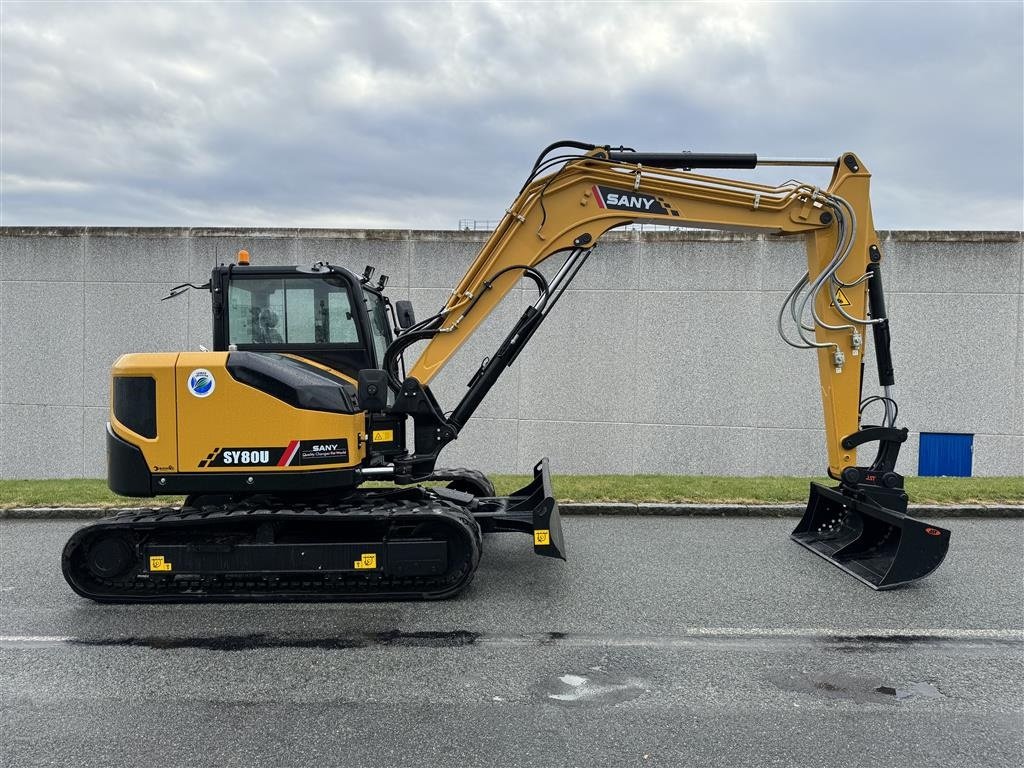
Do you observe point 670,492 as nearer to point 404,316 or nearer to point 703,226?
point 703,226

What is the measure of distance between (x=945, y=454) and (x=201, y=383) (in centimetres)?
1132

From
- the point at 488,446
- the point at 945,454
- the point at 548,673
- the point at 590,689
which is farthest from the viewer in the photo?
the point at 488,446

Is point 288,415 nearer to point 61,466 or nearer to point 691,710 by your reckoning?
point 691,710

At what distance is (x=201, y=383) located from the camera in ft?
18.0

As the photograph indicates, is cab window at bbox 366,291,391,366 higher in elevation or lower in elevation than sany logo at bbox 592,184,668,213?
lower

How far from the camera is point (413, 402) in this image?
20.4 feet

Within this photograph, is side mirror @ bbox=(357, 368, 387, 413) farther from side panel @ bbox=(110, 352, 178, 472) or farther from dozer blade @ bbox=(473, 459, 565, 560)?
side panel @ bbox=(110, 352, 178, 472)

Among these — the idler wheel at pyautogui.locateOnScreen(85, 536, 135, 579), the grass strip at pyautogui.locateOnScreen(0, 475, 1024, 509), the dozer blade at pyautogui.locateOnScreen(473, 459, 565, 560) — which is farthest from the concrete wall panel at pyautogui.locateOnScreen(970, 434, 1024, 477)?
the idler wheel at pyautogui.locateOnScreen(85, 536, 135, 579)

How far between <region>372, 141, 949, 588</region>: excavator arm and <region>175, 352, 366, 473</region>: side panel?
3.23ft

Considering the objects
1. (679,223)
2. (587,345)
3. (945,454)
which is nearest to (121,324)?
(587,345)

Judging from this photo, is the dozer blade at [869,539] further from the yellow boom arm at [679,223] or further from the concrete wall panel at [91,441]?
the concrete wall panel at [91,441]

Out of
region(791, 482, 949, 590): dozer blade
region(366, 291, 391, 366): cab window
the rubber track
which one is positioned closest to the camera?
the rubber track

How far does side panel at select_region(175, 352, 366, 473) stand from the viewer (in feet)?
18.0

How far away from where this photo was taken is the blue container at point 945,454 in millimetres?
11539
